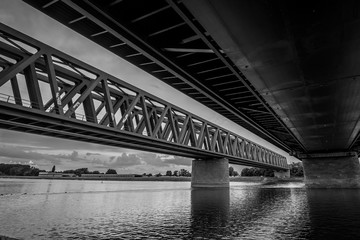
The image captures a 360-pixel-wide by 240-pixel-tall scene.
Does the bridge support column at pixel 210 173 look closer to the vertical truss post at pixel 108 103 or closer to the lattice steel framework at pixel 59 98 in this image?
the lattice steel framework at pixel 59 98

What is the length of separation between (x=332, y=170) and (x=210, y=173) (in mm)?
25885

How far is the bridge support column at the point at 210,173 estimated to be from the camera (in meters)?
56.8

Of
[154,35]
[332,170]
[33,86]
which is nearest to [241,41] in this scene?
[154,35]

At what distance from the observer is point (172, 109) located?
38.0 metres

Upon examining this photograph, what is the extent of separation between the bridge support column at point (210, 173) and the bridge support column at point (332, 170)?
17.7 m

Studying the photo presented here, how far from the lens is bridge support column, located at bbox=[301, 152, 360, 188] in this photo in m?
47.9

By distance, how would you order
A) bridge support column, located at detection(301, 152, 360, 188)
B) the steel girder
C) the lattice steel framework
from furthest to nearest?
bridge support column, located at detection(301, 152, 360, 188) → the lattice steel framework → the steel girder

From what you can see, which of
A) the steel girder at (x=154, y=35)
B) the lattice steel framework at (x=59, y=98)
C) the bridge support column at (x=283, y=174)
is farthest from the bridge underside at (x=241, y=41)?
the bridge support column at (x=283, y=174)

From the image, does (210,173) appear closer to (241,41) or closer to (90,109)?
(90,109)

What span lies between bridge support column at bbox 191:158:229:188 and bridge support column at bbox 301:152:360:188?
17.7 m

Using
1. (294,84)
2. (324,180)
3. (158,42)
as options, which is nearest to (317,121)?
(294,84)

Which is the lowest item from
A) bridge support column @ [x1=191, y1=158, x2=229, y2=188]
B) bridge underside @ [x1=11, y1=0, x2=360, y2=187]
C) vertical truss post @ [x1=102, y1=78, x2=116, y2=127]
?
bridge support column @ [x1=191, y1=158, x2=229, y2=188]

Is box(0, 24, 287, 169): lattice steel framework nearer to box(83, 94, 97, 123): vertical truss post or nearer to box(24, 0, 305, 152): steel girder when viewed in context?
box(83, 94, 97, 123): vertical truss post

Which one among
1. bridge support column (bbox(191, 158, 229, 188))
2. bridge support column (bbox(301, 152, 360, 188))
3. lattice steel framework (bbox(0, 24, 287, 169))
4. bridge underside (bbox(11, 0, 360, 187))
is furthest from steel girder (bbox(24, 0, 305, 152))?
bridge support column (bbox(301, 152, 360, 188))
